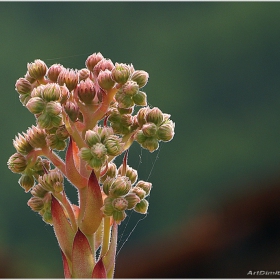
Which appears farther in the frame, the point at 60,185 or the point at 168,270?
the point at 168,270

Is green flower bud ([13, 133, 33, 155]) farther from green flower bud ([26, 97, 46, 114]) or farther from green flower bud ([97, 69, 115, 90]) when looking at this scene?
green flower bud ([97, 69, 115, 90])

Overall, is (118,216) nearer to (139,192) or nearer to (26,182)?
(139,192)

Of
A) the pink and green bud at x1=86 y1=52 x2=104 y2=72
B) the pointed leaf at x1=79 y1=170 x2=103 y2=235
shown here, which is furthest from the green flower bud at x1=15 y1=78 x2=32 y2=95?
the pointed leaf at x1=79 y1=170 x2=103 y2=235

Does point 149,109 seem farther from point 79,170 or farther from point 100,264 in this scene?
point 100,264

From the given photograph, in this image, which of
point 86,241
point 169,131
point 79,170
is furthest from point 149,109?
point 86,241

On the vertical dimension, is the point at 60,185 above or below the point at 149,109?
below

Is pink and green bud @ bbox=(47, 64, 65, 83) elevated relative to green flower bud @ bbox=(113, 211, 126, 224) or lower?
elevated
